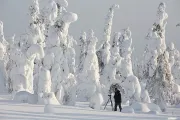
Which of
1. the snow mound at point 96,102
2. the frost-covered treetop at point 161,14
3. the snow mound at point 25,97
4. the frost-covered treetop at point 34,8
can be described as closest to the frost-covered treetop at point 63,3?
the frost-covered treetop at point 34,8

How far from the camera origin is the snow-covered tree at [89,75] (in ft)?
132

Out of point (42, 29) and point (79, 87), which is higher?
point (42, 29)

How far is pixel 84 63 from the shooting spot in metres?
43.7

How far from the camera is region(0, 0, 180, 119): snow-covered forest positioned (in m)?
30.6

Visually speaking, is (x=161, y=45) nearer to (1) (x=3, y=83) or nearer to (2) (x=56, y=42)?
(2) (x=56, y=42)

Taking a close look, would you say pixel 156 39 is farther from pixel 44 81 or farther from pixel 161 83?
pixel 44 81

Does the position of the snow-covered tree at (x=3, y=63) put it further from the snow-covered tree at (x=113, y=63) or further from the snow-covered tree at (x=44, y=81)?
the snow-covered tree at (x=44, y=81)

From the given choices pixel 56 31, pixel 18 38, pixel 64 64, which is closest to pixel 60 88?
Answer: pixel 64 64

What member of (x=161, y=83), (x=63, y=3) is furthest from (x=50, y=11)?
(x=161, y=83)

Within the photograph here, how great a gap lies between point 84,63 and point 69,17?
13743 millimetres

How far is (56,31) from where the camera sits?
3170 centimetres

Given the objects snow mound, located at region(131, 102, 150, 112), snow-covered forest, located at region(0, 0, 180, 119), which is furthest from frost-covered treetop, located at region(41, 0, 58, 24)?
snow mound, located at region(131, 102, 150, 112)

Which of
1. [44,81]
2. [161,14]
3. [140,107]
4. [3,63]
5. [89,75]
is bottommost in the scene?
[140,107]

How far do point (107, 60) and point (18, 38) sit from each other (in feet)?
48.6
